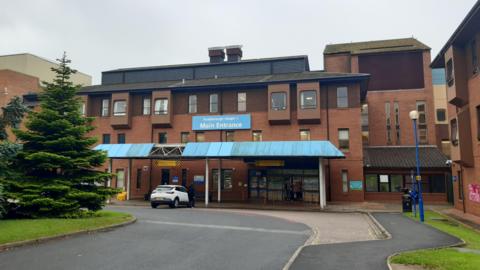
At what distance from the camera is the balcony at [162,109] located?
34469mm

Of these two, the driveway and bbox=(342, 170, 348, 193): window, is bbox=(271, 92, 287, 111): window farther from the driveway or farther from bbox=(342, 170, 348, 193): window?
the driveway

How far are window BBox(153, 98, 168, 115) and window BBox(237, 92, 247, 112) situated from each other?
7.10 m

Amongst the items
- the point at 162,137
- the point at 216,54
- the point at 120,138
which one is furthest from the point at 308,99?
the point at 120,138

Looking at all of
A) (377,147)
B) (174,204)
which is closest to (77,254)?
(174,204)

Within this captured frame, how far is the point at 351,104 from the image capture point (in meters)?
31.2

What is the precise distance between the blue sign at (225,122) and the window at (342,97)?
808 centimetres

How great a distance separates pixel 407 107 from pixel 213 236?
3134 centimetres

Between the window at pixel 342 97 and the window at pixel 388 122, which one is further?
the window at pixel 388 122

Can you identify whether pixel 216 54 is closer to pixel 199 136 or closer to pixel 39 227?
pixel 199 136

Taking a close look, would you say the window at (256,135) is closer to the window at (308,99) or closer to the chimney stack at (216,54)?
the window at (308,99)

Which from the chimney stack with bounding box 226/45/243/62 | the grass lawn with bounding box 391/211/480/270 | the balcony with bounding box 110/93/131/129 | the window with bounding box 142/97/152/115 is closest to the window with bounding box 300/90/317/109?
the chimney stack with bounding box 226/45/243/62

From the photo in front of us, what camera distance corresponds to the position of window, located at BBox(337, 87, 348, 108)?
31.5 meters

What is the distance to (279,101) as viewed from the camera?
32375mm

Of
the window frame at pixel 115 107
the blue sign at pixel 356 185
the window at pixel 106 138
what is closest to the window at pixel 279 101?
the blue sign at pixel 356 185
